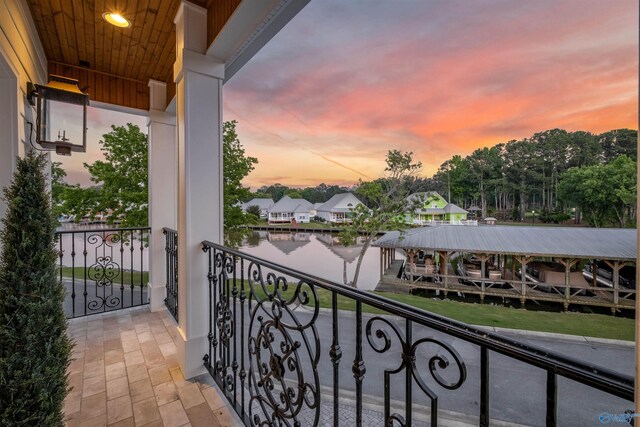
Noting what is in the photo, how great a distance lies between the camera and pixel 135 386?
2064mm

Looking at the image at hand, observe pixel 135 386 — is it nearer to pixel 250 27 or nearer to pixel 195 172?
pixel 195 172

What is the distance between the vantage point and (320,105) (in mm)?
10430

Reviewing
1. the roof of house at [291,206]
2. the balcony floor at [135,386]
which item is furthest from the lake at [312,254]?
the balcony floor at [135,386]

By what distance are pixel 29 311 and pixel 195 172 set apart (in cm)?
128

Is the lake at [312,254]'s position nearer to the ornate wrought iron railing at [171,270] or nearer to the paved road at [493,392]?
the paved road at [493,392]

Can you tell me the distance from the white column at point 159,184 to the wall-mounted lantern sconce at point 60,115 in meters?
1.08

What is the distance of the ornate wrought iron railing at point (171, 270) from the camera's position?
3.13m

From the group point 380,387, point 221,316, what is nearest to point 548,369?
point 221,316

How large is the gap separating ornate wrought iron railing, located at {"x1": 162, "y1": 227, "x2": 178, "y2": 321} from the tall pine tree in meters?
1.84

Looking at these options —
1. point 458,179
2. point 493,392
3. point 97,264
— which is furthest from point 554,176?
point 97,264

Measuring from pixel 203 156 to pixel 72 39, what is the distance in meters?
1.90

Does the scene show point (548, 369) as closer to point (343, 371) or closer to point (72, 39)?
point (72, 39)

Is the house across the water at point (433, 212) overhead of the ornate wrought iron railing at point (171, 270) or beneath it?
overhead

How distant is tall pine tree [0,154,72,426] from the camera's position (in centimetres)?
115
